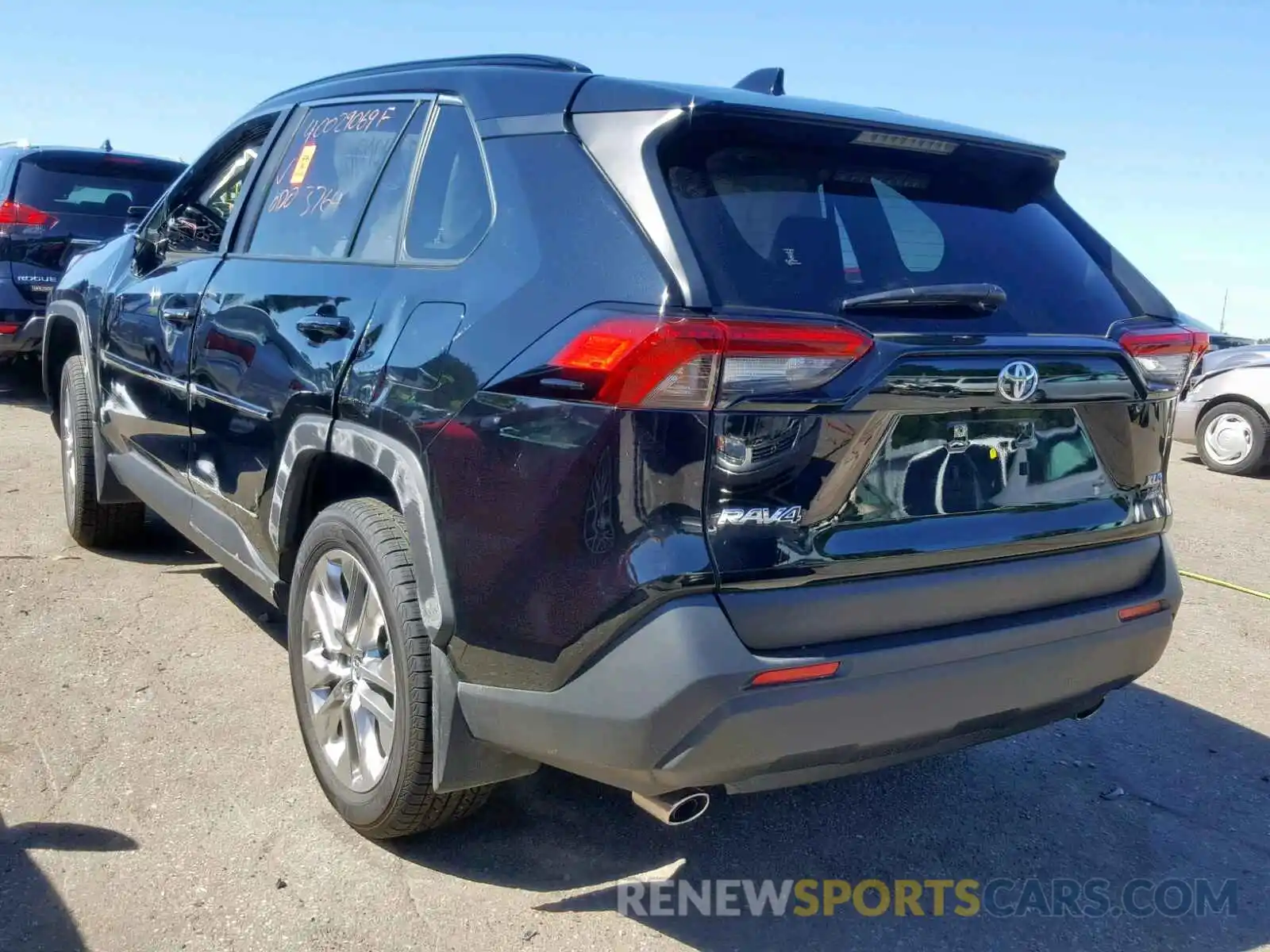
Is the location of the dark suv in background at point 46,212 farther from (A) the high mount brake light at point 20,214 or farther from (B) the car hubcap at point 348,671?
(B) the car hubcap at point 348,671

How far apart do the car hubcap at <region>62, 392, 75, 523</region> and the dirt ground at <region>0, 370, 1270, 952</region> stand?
793 mm

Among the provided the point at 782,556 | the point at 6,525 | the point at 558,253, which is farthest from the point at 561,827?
the point at 6,525

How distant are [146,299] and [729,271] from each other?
281cm

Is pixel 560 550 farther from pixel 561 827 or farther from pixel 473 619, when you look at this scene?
pixel 561 827

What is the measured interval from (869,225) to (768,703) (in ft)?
3.47

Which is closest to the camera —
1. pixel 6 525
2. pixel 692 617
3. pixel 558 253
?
pixel 692 617

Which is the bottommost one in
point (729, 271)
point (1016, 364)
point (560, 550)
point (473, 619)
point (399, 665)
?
point (399, 665)

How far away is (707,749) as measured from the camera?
6.87 feet

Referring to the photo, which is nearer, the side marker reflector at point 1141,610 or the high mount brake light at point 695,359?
the high mount brake light at point 695,359

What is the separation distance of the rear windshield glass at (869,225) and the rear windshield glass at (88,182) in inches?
285

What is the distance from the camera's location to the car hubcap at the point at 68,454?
4910mm

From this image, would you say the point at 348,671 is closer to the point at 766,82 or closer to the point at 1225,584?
the point at 766,82

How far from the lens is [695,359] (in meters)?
2.04

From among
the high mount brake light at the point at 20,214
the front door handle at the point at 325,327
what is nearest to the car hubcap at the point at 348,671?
the front door handle at the point at 325,327
